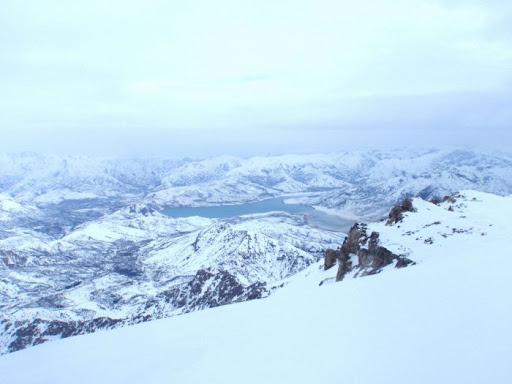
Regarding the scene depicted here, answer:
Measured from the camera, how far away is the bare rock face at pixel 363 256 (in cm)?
2555

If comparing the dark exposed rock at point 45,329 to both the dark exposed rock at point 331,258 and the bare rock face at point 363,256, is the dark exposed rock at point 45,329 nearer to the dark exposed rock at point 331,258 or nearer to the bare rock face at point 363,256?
the dark exposed rock at point 331,258

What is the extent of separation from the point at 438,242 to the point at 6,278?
150342 millimetres

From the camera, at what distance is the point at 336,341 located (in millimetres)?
6254

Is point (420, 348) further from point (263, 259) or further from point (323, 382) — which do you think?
point (263, 259)

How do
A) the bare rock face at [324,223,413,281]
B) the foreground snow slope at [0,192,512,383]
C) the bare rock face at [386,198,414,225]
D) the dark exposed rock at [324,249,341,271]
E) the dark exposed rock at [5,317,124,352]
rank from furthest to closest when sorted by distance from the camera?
the dark exposed rock at [5,317,124,352]
the dark exposed rock at [324,249,341,271]
the bare rock face at [386,198,414,225]
the bare rock face at [324,223,413,281]
the foreground snow slope at [0,192,512,383]

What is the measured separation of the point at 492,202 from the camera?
32531 millimetres

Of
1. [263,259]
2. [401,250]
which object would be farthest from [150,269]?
[401,250]

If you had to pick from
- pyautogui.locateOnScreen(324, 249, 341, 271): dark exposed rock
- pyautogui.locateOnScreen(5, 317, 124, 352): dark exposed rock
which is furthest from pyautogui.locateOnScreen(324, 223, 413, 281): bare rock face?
pyautogui.locateOnScreen(5, 317, 124, 352): dark exposed rock

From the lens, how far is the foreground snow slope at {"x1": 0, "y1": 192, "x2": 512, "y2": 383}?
16.3 feet

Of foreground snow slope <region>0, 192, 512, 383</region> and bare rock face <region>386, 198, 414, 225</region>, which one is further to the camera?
bare rock face <region>386, 198, 414, 225</region>

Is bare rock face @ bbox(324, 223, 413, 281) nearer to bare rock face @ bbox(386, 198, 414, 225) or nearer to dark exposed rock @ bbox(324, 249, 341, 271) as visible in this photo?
dark exposed rock @ bbox(324, 249, 341, 271)

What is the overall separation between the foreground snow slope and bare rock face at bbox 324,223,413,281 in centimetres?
1613

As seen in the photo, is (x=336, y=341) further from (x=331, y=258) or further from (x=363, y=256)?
(x=331, y=258)

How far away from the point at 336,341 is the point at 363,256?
25.4 m
